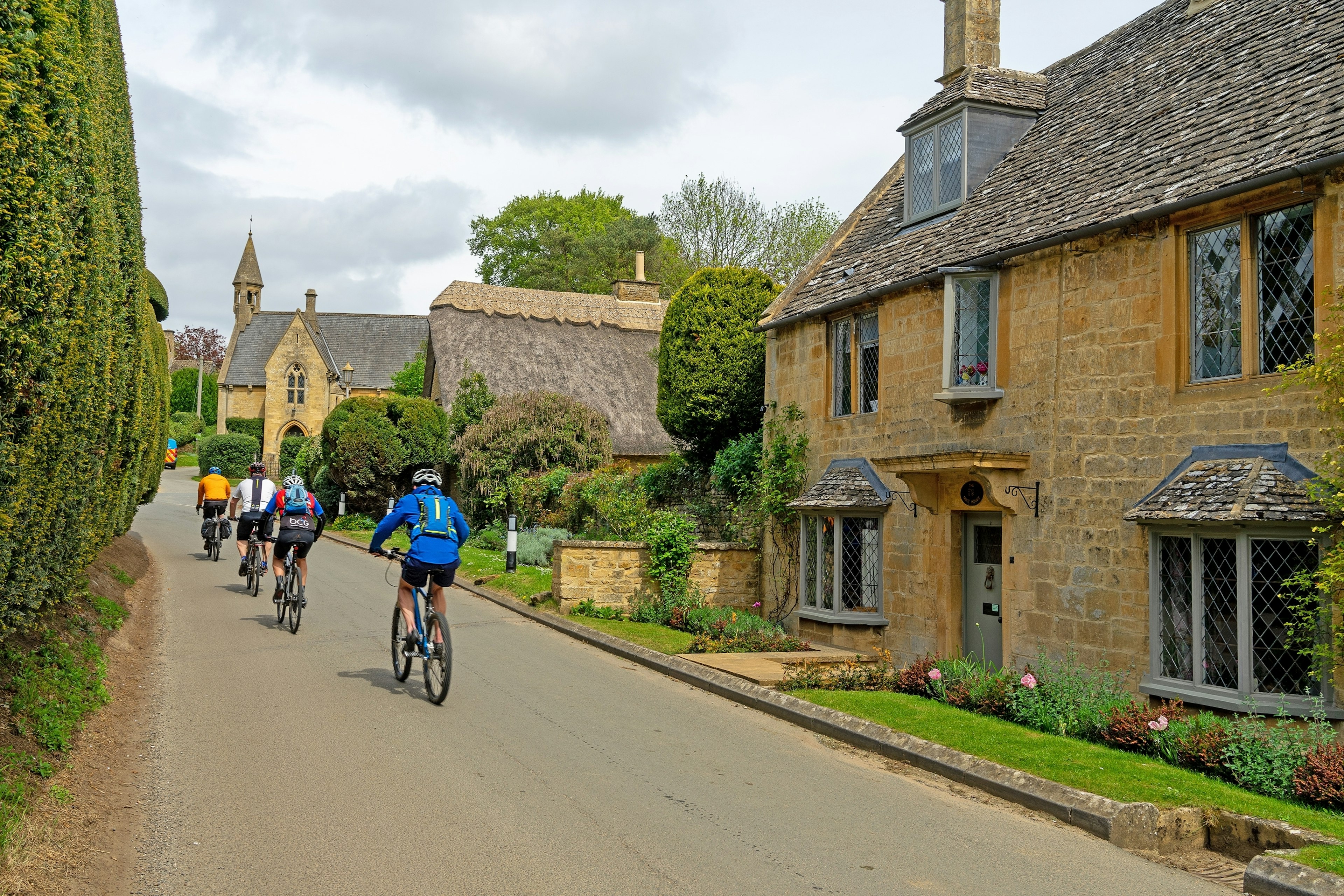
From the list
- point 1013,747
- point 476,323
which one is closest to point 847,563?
point 1013,747

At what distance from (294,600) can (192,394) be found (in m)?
77.7

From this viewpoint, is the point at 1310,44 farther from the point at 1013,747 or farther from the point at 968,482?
the point at 1013,747

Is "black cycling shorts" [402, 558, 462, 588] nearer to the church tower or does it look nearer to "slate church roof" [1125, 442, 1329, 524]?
"slate church roof" [1125, 442, 1329, 524]

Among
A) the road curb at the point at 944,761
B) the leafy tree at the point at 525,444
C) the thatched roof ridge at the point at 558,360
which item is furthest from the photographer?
the thatched roof ridge at the point at 558,360

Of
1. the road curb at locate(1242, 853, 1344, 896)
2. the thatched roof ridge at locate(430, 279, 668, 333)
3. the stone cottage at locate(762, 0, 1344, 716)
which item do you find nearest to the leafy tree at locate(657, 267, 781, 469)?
the stone cottage at locate(762, 0, 1344, 716)

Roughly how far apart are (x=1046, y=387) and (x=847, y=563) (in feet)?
14.5

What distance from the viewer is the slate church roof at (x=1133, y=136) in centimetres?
1004

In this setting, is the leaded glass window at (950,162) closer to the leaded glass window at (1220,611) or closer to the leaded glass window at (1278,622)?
the leaded glass window at (1220,611)

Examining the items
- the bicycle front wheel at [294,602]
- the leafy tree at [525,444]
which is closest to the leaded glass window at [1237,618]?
the bicycle front wheel at [294,602]

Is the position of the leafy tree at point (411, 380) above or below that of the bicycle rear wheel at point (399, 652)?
above

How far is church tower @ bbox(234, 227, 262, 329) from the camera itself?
81.2 meters

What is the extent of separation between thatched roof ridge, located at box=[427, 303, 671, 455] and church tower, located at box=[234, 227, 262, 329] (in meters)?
48.6

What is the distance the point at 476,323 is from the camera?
3709 centimetres

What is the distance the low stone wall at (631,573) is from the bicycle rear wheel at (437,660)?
7.09 meters
